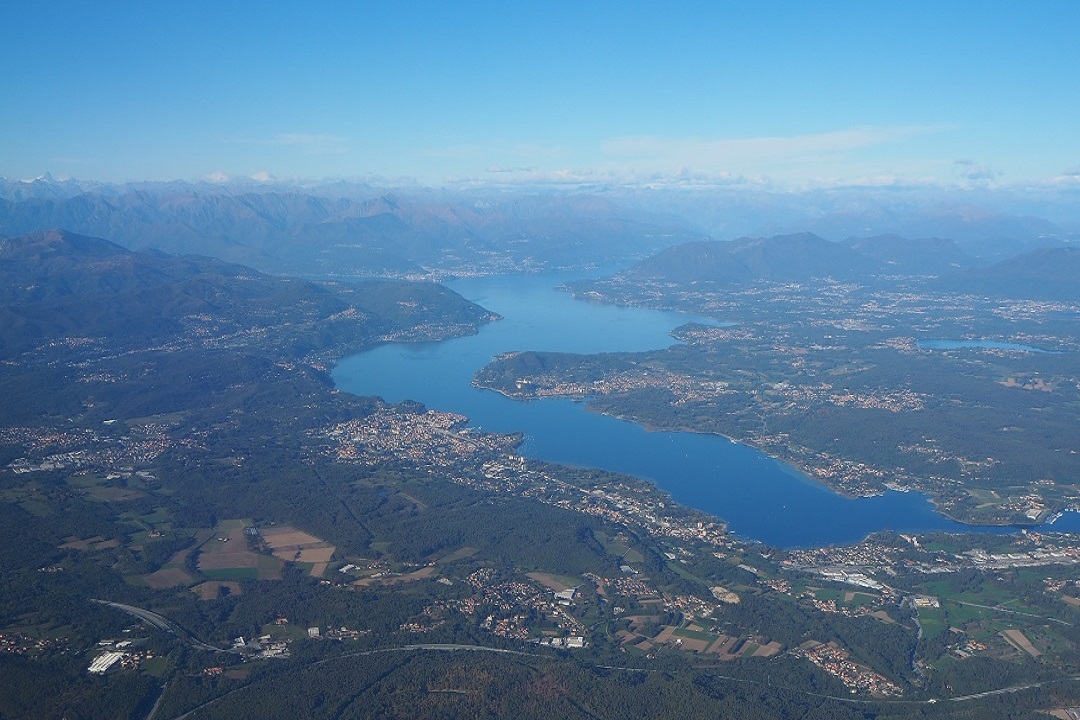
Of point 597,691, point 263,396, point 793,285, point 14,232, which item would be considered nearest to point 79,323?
point 263,396

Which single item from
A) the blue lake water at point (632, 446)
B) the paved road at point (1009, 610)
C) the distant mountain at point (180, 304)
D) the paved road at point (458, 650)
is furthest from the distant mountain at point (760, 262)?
Result: the paved road at point (458, 650)

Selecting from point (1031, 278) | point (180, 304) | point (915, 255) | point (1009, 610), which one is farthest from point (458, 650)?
point (915, 255)

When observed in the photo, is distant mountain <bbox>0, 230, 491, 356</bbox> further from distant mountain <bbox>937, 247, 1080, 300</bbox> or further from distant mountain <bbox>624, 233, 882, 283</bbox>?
distant mountain <bbox>937, 247, 1080, 300</bbox>

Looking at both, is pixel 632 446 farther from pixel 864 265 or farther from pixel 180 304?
pixel 864 265

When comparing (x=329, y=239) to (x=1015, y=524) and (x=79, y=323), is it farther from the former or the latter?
(x=1015, y=524)

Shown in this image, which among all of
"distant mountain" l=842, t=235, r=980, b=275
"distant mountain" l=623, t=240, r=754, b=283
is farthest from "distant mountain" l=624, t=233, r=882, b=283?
"distant mountain" l=842, t=235, r=980, b=275

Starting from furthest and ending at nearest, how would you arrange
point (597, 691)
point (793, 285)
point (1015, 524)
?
point (793, 285)
point (1015, 524)
point (597, 691)
